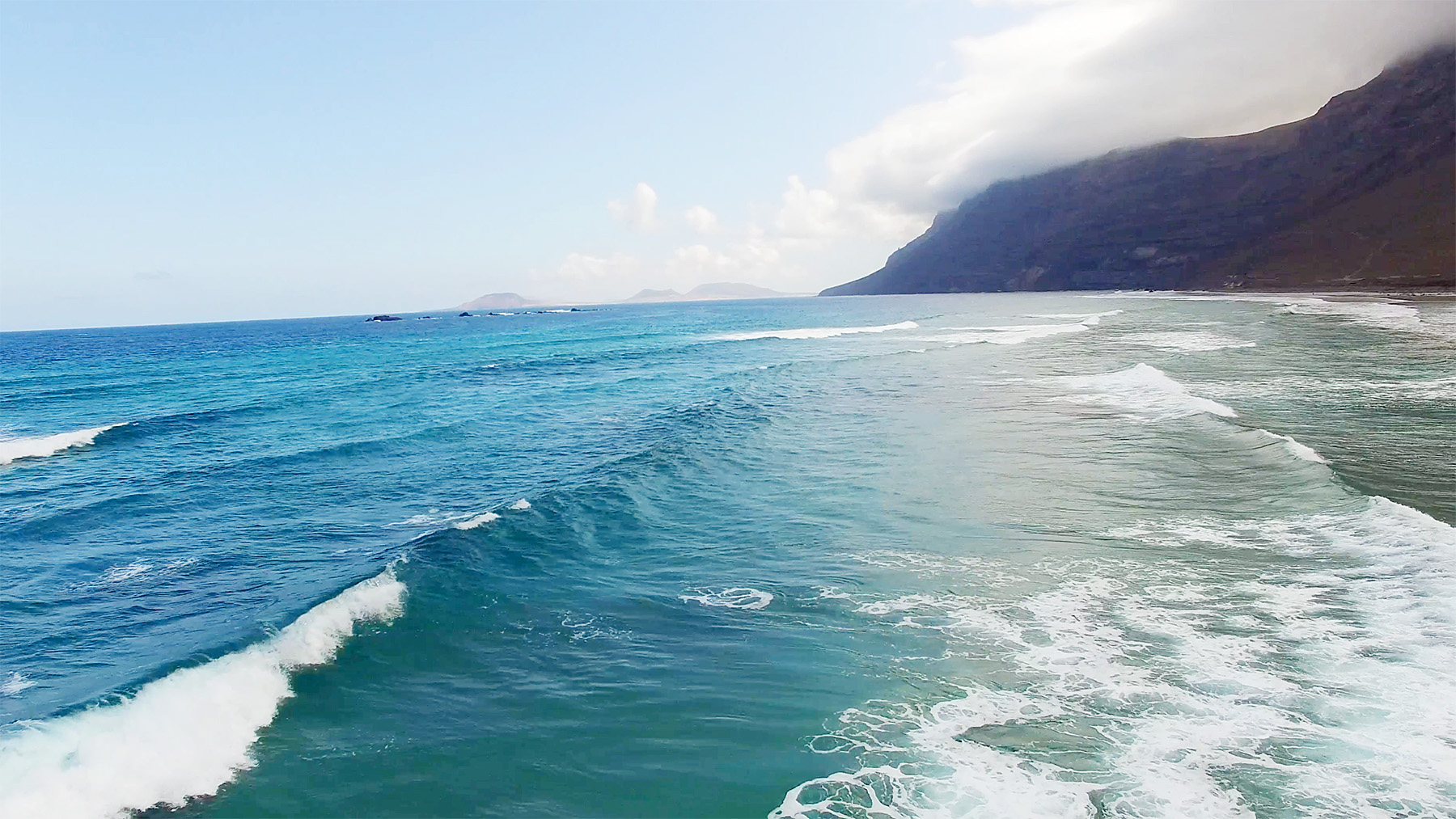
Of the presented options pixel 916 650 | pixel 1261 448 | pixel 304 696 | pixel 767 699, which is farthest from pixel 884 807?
pixel 1261 448

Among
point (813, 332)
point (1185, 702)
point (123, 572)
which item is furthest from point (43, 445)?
point (813, 332)

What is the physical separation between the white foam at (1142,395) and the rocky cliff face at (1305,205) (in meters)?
77.3

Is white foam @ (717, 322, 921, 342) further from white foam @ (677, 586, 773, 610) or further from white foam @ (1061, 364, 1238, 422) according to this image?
white foam @ (677, 586, 773, 610)

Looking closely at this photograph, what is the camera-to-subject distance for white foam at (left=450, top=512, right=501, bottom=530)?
15845 mm

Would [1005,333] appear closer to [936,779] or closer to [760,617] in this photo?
[760,617]

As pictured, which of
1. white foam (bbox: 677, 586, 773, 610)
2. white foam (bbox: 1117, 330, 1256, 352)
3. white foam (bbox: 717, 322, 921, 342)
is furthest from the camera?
white foam (bbox: 717, 322, 921, 342)

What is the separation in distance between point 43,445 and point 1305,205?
7386 inches

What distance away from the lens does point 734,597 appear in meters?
12.1

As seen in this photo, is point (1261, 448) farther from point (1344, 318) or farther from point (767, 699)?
point (1344, 318)

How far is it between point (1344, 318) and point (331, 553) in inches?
2595

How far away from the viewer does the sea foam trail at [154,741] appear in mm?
7824

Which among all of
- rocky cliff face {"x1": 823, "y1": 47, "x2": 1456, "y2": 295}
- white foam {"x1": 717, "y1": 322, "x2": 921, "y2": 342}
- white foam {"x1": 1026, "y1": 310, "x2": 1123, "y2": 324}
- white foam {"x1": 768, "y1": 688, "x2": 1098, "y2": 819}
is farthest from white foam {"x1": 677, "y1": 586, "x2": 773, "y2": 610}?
rocky cliff face {"x1": 823, "y1": 47, "x2": 1456, "y2": 295}

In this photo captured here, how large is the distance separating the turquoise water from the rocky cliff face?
95774 mm

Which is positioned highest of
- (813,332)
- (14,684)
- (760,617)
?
(813,332)
